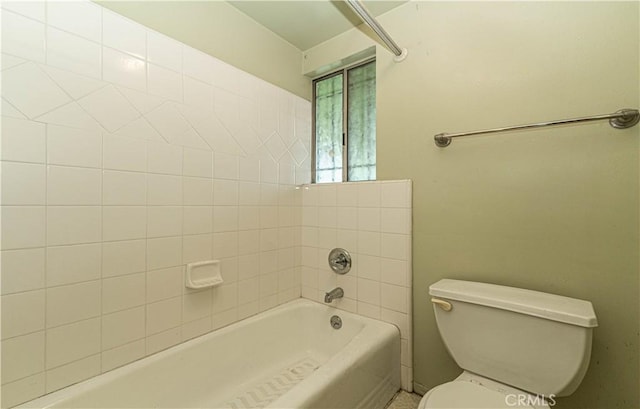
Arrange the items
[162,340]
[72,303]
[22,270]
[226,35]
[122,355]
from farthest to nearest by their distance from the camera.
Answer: [226,35]
[162,340]
[122,355]
[72,303]
[22,270]

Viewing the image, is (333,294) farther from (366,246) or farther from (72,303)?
(72,303)

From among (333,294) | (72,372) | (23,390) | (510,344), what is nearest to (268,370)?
(333,294)

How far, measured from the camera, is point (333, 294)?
5.61 feet

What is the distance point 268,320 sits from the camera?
5.45ft

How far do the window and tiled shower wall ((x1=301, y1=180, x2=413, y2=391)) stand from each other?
0.68 feet

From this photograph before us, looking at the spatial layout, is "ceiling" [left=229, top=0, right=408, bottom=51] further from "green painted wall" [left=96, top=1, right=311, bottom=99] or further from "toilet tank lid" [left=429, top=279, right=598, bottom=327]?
"toilet tank lid" [left=429, top=279, right=598, bottom=327]

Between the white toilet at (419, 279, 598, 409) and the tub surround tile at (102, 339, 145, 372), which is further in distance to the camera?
the tub surround tile at (102, 339, 145, 372)

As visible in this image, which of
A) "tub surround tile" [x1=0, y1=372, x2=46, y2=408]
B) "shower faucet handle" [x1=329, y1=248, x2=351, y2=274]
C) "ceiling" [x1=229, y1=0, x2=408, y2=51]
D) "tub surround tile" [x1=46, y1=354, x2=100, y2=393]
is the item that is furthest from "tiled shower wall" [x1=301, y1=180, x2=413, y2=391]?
"tub surround tile" [x1=0, y1=372, x2=46, y2=408]

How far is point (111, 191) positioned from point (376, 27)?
1.36 m

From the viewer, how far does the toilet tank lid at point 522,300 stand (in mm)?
931

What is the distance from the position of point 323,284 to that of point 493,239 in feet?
3.48

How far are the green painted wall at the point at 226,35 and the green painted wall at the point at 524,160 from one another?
2.25 ft

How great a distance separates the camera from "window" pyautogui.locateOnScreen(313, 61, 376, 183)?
6.06 ft

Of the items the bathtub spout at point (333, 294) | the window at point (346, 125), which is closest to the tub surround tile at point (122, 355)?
the bathtub spout at point (333, 294)
